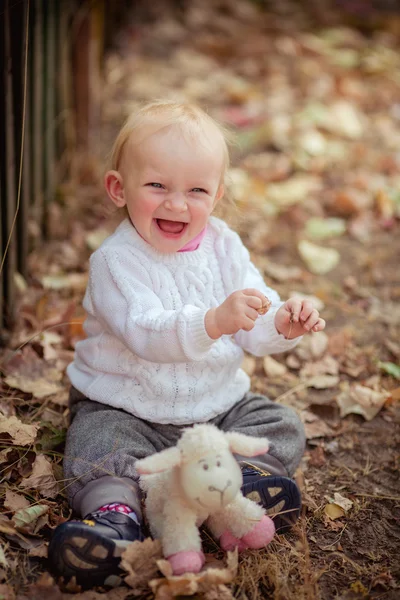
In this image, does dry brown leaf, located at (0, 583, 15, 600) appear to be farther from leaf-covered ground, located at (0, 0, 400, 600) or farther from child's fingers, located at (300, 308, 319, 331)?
child's fingers, located at (300, 308, 319, 331)

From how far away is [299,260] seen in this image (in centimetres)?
360

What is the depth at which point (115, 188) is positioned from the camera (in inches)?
82.9

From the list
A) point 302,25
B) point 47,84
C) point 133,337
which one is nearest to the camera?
point 133,337

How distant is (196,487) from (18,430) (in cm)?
69

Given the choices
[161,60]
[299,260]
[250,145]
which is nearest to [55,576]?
[299,260]

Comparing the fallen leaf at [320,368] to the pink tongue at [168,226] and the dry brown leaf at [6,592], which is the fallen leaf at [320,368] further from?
the dry brown leaf at [6,592]

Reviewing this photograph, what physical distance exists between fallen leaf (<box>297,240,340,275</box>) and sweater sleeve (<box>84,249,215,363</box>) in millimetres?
1621

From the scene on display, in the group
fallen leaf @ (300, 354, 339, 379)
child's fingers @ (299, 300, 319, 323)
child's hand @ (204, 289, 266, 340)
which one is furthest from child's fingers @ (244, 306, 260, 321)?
fallen leaf @ (300, 354, 339, 379)

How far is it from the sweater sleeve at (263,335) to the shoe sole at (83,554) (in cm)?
75

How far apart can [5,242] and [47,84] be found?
3.27ft

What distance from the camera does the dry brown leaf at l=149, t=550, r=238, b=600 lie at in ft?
5.53

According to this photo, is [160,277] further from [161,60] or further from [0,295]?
[161,60]

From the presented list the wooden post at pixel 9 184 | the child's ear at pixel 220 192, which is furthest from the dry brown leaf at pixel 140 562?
the wooden post at pixel 9 184

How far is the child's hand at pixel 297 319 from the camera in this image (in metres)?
1.97
